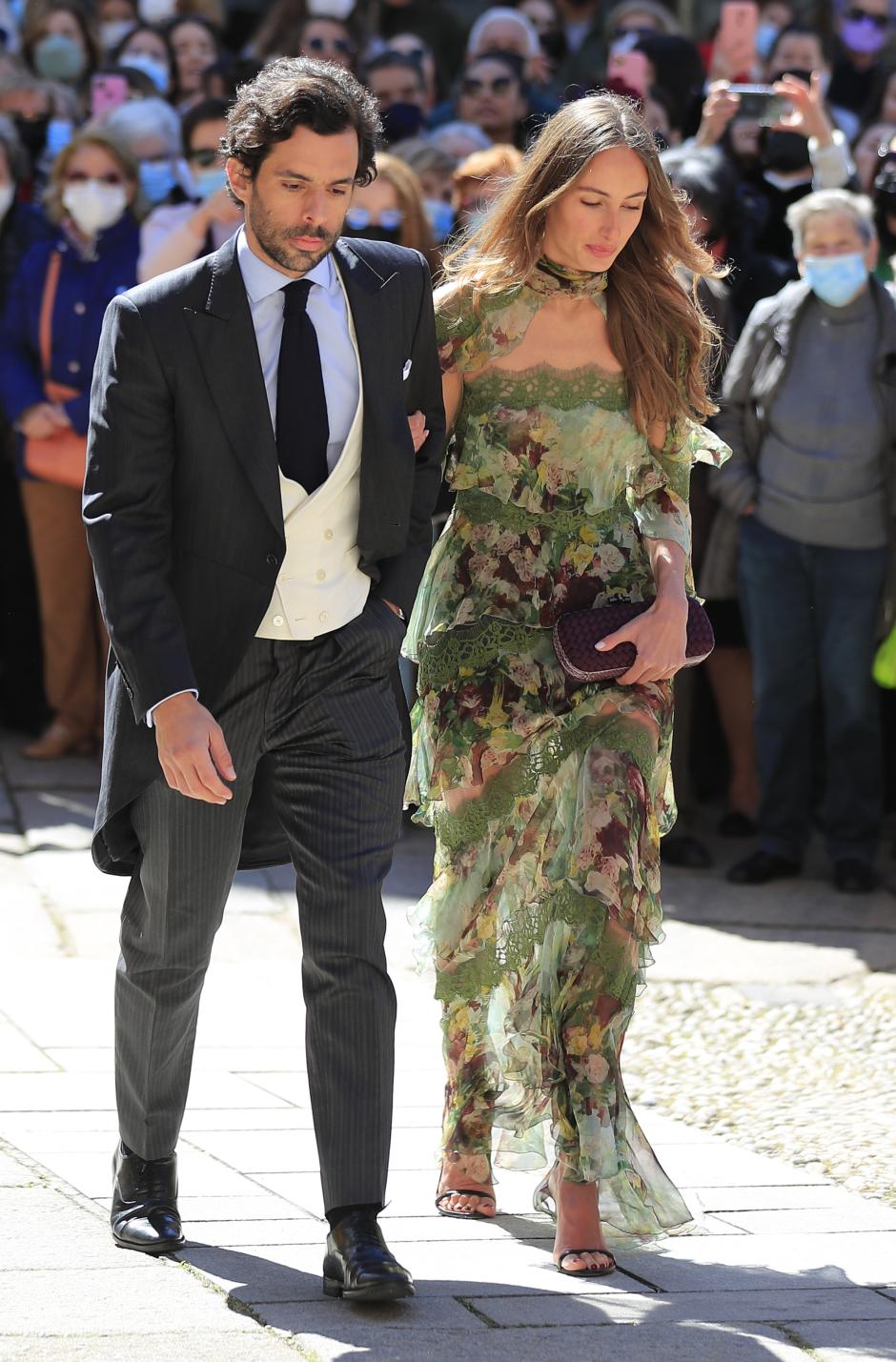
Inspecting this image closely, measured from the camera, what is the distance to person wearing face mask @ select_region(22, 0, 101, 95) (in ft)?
34.0

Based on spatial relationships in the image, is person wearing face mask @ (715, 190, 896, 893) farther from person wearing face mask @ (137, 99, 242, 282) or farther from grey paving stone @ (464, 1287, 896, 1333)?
grey paving stone @ (464, 1287, 896, 1333)

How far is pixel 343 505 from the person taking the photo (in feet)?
11.7

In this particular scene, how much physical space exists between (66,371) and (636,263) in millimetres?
4406

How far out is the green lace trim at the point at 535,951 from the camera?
12.7 feet

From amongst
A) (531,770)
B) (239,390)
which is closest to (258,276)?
(239,390)

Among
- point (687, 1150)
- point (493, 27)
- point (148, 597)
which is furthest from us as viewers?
point (493, 27)

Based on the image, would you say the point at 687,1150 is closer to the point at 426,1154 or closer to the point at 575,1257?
the point at 426,1154

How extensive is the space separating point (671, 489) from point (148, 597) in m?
1.14

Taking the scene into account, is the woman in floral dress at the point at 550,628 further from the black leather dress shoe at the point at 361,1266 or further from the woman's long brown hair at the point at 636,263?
the black leather dress shoe at the point at 361,1266

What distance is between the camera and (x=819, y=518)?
23.6ft

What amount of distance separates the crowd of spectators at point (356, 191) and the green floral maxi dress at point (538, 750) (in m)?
2.50

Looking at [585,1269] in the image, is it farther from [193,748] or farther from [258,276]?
[258,276]

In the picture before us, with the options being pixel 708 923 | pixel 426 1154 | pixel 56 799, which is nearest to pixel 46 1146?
pixel 426 1154

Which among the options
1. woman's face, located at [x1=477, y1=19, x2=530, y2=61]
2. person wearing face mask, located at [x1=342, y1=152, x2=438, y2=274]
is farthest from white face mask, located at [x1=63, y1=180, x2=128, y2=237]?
woman's face, located at [x1=477, y1=19, x2=530, y2=61]
